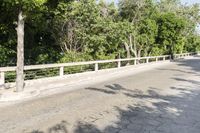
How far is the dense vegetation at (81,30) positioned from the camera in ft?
54.1

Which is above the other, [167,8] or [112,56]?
[167,8]

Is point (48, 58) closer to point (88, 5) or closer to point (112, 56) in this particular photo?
point (88, 5)

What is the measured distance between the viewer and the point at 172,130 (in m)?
7.38

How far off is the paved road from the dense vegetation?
12.7 ft

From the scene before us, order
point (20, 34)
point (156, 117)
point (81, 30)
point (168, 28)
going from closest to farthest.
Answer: point (156, 117) → point (20, 34) → point (81, 30) → point (168, 28)

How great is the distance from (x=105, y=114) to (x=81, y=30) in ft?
60.9

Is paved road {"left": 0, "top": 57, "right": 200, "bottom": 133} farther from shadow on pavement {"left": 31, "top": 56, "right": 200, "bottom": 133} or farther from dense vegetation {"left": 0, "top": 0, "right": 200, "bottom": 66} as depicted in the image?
dense vegetation {"left": 0, "top": 0, "right": 200, "bottom": 66}

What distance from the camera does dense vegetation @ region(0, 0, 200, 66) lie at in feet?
54.1

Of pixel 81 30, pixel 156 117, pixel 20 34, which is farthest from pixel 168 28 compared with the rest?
pixel 156 117

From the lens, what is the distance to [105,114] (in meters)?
8.89

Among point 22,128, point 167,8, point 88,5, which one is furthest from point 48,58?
point 167,8

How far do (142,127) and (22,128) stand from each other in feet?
8.40

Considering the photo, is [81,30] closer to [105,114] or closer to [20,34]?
[20,34]

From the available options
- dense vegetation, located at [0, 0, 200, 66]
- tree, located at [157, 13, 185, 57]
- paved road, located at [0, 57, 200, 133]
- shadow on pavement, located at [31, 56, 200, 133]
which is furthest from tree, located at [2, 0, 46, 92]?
tree, located at [157, 13, 185, 57]
